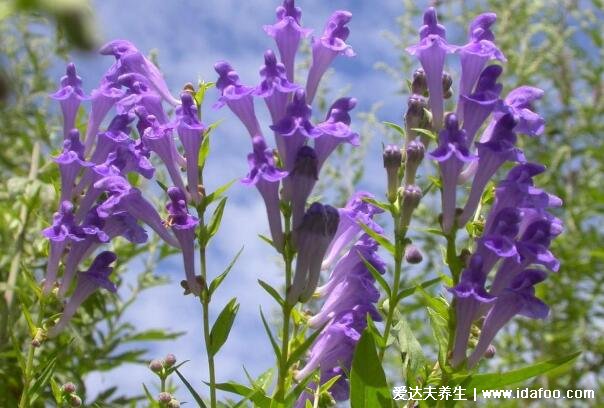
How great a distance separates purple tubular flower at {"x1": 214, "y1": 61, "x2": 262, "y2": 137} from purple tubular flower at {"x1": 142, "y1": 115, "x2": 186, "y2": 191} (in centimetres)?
15

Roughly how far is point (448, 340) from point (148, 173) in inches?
30.3

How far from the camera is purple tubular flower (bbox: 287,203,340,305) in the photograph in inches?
61.4

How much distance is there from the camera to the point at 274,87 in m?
1.61

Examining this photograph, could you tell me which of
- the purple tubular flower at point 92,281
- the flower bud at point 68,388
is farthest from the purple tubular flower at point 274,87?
the flower bud at point 68,388

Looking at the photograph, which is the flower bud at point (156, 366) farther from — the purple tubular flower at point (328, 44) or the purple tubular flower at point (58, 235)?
the purple tubular flower at point (328, 44)

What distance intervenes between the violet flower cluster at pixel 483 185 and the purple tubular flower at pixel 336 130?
158mm

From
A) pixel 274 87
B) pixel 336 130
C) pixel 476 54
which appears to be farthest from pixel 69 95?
pixel 476 54

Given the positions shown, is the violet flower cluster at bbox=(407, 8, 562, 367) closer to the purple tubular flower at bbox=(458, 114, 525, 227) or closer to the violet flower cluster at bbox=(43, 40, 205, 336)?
the purple tubular flower at bbox=(458, 114, 525, 227)

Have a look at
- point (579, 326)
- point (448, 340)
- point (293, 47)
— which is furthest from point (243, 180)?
point (579, 326)

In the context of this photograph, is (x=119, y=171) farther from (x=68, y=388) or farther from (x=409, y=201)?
(x=409, y=201)

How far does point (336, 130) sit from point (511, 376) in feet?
2.02

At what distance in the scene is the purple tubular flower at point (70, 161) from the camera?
1830mm

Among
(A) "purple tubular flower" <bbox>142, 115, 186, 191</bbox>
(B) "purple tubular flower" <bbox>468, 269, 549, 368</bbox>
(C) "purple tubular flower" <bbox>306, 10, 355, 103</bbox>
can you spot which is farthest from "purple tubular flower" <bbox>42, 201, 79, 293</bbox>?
(B) "purple tubular flower" <bbox>468, 269, 549, 368</bbox>

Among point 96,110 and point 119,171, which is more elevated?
point 96,110
